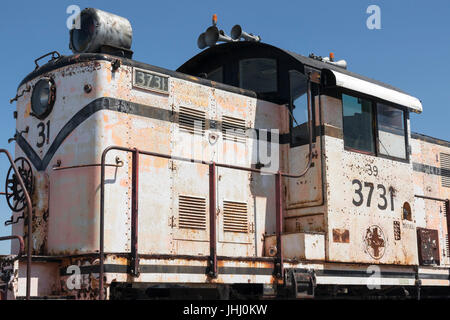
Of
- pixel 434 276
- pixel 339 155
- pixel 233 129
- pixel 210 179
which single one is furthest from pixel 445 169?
pixel 210 179

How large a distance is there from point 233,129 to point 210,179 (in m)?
1.57

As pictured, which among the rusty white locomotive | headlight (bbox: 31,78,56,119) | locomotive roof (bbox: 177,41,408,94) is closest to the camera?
the rusty white locomotive

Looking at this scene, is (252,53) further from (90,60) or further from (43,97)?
(43,97)

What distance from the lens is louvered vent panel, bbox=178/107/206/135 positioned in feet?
24.7

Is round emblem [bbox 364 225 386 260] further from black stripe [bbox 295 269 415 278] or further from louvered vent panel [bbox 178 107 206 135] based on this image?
louvered vent panel [bbox 178 107 206 135]

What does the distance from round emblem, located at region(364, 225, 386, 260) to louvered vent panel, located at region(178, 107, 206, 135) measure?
2650 millimetres

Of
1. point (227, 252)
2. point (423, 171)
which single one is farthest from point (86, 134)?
point (423, 171)

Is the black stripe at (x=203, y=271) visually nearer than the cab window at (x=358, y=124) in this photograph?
Yes

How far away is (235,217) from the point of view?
7.62m

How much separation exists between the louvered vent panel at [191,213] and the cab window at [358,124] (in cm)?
225

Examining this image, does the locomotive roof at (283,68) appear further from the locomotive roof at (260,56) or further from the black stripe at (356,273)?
the black stripe at (356,273)

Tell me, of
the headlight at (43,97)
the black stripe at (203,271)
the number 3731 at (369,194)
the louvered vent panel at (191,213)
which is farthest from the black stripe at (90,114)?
the number 3731 at (369,194)

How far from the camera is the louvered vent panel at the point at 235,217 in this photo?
7527 mm

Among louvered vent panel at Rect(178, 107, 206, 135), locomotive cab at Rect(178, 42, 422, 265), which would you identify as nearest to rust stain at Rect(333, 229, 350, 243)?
locomotive cab at Rect(178, 42, 422, 265)
